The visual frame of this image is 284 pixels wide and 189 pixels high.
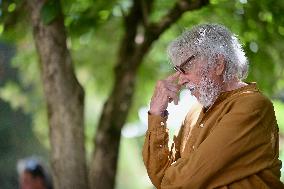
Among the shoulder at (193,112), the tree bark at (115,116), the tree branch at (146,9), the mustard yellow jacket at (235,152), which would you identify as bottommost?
the tree bark at (115,116)

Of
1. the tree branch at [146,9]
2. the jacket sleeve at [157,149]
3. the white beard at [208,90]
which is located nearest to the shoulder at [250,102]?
the white beard at [208,90]

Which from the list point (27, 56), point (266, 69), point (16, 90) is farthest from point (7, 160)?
point (266, 69)

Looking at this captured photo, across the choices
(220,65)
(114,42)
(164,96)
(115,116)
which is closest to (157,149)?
(164,96)

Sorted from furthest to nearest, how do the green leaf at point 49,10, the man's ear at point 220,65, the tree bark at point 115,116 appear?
the tree bark at point 115,116, the green leaf at point 49,10, the man's ear at point 220,65

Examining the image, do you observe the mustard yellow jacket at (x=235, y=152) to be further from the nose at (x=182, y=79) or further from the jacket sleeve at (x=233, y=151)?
the nose at (x=182, y=79)

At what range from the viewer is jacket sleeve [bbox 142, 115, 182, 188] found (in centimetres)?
292

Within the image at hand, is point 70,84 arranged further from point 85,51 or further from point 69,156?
point 85,51

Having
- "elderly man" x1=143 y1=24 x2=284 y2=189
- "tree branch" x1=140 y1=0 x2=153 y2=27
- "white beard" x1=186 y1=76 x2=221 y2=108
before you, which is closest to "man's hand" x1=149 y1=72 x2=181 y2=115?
"elderly man" x1=143 y1=24 x2=284 y2=189

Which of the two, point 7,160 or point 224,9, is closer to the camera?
point 224,9

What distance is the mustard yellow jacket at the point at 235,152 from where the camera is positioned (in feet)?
8.75

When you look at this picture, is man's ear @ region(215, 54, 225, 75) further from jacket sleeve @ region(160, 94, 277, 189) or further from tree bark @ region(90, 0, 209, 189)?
tree bark @ region(90, 0, 209, 189)

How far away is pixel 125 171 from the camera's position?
17.4 metres

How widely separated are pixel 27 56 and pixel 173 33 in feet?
5.36

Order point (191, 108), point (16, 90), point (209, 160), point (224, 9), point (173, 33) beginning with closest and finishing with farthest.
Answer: point (209, 160), point (191, 108), point (224, 9), point (173, 33), point (16, 90)
